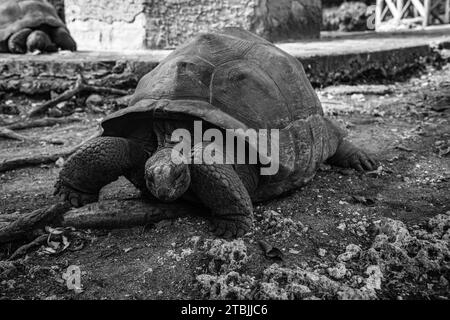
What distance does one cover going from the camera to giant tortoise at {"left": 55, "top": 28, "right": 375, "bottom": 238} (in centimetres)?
195

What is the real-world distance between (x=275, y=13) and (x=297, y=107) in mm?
4233

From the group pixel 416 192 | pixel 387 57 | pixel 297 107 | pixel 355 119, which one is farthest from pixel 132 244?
pixel 387 57

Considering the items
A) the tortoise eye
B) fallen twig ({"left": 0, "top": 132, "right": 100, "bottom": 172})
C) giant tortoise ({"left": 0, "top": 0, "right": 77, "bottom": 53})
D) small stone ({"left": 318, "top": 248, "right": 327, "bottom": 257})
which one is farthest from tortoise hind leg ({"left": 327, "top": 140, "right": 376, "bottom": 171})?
giant tortoise ({"left": 0, "top": 0, "right": 77, "bottom": 53})

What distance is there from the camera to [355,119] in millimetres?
4016

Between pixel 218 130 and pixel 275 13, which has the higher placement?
pixel 275 13

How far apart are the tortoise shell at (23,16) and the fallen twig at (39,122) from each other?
2.56m

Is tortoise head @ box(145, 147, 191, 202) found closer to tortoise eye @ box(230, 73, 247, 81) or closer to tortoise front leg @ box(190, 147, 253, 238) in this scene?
tortoise front leg @ box(190, 147, 253, 238)

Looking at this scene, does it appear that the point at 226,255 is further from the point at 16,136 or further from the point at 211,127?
the point at 16,136

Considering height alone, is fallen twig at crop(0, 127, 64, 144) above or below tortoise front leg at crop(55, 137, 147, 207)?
below

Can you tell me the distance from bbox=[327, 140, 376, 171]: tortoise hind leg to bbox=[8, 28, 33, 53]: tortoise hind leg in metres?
4.88

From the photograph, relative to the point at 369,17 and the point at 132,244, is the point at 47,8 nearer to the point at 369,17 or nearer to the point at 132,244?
the point at 132,244

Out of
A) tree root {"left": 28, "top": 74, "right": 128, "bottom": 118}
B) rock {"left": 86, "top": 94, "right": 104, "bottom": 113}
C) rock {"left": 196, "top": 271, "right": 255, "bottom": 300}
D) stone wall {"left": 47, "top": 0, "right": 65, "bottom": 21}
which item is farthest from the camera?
stone wall {"left": 47, "top": 0, "right": 65, "bottom": 21}

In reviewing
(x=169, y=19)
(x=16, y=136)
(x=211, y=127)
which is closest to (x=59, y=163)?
(x=16, y=136)

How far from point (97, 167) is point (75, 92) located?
2.77 m
